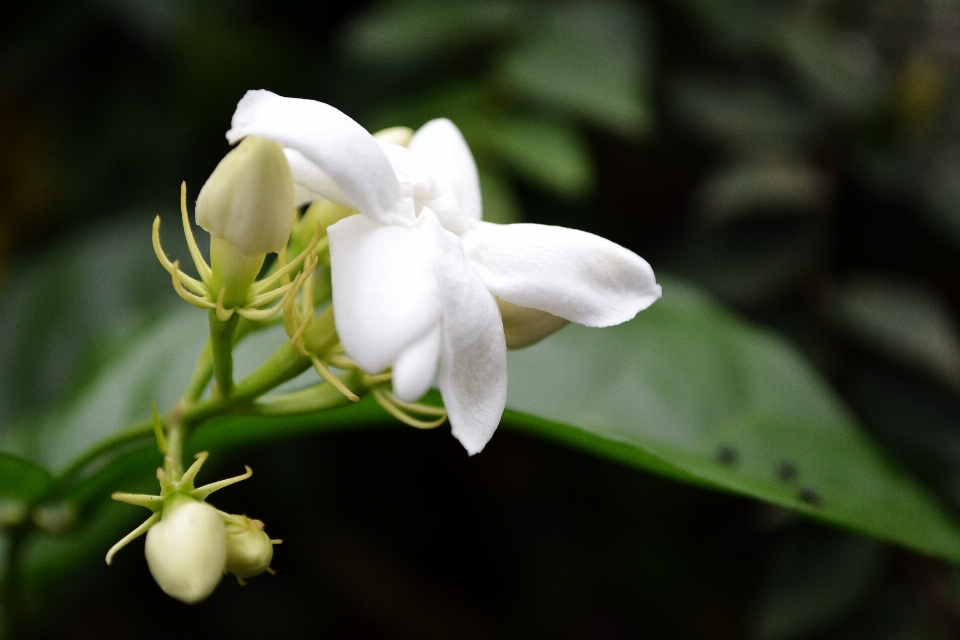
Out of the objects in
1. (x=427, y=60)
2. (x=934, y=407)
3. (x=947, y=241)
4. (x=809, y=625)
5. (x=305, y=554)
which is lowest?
(x=305, y=554)

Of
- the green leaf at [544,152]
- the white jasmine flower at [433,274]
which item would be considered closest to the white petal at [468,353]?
the white jasmine flower at [433,274]

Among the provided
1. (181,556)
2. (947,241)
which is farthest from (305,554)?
(947,241)

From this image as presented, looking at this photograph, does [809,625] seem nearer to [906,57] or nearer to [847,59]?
[847,59]

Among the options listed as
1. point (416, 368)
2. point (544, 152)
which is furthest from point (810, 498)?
point (544, 152)

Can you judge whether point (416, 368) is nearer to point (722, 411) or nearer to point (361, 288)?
point (361, 288)

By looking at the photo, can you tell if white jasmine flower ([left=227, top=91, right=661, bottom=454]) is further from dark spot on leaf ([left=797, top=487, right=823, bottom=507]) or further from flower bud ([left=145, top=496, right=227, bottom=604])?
dark spot on leaf ([left=797, top=487, right=823, bottom=507])

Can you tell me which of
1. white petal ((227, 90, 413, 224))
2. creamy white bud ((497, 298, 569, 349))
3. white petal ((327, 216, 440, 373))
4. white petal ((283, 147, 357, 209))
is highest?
white petal ((227, 90, 413, 224))

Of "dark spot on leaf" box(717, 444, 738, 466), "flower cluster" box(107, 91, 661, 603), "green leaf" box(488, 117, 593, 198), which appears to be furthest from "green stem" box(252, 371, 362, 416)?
"green leaf" box(488, 117, 593, 198)

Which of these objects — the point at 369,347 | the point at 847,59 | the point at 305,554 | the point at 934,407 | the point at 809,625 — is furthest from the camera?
the point at 305,554
